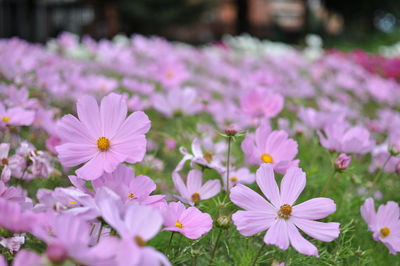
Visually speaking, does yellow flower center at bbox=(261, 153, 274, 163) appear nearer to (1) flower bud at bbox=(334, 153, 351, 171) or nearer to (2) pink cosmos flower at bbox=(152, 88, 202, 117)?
(1) flower bud at bbox=(334, 153, 351, 171)

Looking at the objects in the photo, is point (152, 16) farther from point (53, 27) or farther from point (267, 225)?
point (267, 225)

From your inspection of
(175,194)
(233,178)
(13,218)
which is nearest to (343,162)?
(233,178)

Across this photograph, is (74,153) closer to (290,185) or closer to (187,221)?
(187,221)

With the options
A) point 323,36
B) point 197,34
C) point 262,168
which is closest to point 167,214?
point 262,168

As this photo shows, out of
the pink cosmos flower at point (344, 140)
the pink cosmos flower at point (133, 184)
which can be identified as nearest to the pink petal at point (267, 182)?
the pink cosmos flower at point (133, 184)

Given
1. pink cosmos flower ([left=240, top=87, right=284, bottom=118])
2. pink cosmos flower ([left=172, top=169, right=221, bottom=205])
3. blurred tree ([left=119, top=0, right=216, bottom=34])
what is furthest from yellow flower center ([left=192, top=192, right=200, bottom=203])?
blurred tree ([left=119, top=0, right=216, bottom=34])

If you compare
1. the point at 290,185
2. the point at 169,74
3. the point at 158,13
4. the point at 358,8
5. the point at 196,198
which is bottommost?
the point at 358,8

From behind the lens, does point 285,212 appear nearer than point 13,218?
No
